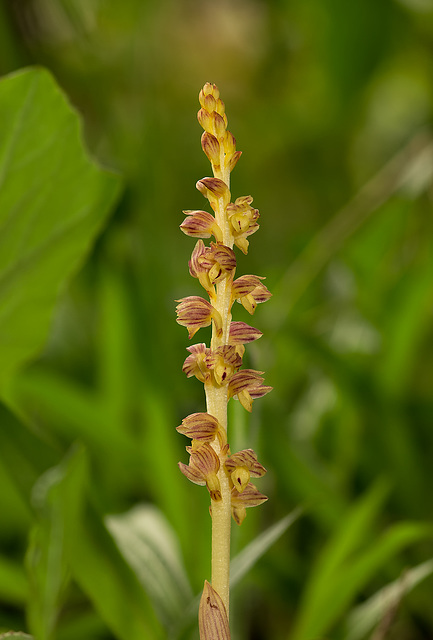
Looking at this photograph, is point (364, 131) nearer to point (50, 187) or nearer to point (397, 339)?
point (397, 339)

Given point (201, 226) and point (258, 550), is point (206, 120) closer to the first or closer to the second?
point (201, 226)

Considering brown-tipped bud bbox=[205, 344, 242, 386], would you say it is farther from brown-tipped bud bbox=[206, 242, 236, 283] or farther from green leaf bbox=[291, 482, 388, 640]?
green leaf bbox=[291, 482, 388, 640]

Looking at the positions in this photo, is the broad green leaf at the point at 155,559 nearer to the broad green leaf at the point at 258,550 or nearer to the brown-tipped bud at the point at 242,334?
the broad green leaf at the point at 258,550

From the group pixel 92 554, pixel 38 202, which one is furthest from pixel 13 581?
pixel 38 202

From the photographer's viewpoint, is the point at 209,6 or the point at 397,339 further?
the point at 209,6

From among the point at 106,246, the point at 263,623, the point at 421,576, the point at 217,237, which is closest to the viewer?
the point at 217,237

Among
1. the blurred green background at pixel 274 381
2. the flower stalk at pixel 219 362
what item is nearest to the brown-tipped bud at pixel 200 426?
the flower stalk at pixel 219 362

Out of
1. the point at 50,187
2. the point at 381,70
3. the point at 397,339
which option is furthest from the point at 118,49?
the point at 50,187
